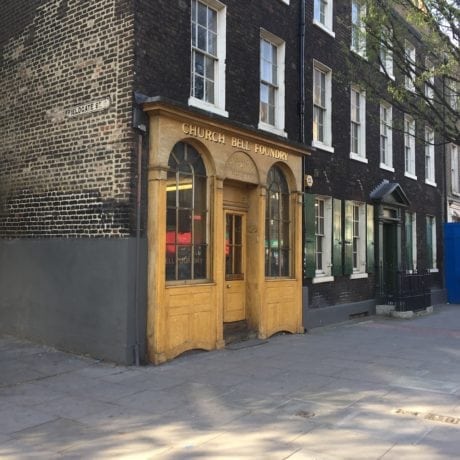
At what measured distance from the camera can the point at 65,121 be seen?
9.20 m

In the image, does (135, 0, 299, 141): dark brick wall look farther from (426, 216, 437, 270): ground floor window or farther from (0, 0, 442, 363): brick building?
(426, 216, 437, 270): ground floor window

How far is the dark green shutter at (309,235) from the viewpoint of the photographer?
12.3 meters

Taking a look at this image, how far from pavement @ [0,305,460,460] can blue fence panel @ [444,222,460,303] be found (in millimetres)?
11335

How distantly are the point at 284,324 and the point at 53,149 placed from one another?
5.58 metres

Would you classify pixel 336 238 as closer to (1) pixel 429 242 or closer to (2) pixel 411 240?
(2) pixel 411 240

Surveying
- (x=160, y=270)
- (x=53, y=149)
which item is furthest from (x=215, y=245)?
(x=53, y=149)

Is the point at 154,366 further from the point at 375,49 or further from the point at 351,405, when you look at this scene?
the point at 375,49

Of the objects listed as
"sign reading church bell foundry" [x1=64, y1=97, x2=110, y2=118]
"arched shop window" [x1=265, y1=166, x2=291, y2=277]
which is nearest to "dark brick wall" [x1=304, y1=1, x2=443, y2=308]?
"arched shop window" [x1=265, y1=166, x2=291, y2=277]

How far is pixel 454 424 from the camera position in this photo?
567 centimetres

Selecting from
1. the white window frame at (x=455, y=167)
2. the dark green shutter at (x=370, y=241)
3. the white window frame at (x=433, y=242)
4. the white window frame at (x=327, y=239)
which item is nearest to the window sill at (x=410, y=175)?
the white window frame at (x=433, y=242)

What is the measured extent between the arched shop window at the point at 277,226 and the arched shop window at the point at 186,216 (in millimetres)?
2049

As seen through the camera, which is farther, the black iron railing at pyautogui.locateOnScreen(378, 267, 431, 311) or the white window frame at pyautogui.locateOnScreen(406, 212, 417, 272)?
the white window frame at pyautogui.locateOnScreen(406, 212, 417, 272)

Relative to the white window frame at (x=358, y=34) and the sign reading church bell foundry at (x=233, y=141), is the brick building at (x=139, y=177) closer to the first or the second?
the sign reading church bell foundry at (x=233, y=141)

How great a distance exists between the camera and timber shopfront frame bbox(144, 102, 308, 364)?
335 inches
